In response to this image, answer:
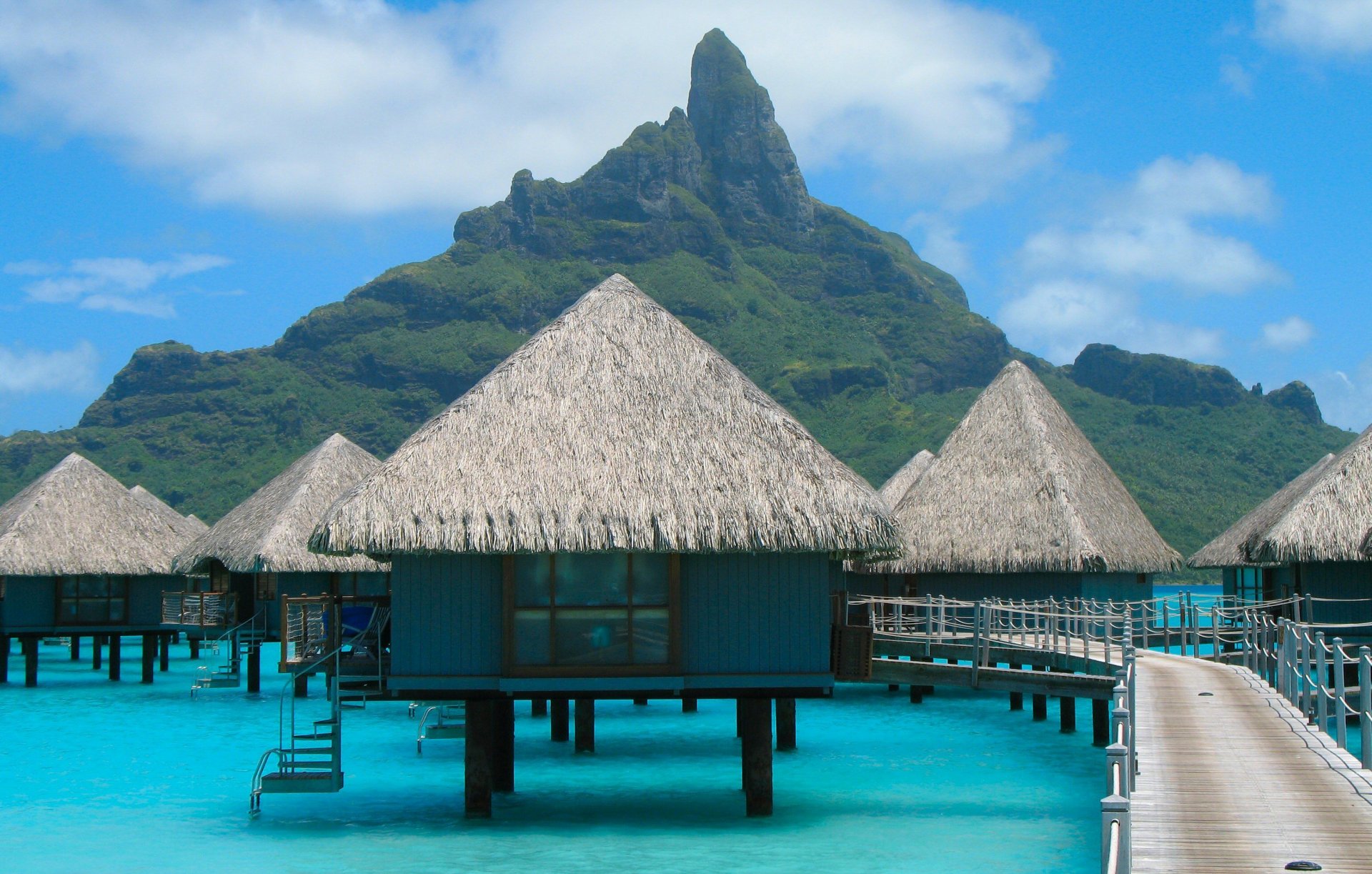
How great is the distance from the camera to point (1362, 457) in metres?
24.0

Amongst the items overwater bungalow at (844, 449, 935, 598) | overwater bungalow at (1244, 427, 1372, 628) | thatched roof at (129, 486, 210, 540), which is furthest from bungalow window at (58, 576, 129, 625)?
overwater bungalow at (1244, 427, 1372, 628)

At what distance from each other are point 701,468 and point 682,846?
426 centimetres

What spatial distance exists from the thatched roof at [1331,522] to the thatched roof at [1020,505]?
3894mm

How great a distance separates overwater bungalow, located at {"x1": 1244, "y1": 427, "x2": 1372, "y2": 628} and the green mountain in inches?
2433

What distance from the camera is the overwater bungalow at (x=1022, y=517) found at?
2744 cm

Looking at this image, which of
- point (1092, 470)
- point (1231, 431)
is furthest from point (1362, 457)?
point (1231, 431)

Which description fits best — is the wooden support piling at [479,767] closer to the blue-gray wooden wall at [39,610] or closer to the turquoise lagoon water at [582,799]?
the turquoise lagoon water at [582,799]

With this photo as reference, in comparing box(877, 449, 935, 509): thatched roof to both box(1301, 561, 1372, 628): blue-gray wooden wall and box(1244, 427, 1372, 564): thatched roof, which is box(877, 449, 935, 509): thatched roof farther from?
box(1244, 427, 1372, 564): thatched roof

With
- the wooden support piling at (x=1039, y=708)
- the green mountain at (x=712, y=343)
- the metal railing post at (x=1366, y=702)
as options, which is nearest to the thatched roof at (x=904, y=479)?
the wooden support piling at (x=1039, y=708)

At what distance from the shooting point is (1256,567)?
27797 mm

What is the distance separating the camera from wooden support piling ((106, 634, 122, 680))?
38.2 meters

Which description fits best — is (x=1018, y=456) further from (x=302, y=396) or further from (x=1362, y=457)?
(x=302, y=396)

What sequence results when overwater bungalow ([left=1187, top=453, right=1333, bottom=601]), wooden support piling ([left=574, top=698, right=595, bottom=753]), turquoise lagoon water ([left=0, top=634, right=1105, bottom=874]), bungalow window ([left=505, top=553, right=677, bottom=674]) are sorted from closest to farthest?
turquoise lagoon water ([left=0, top=634, right=1105, bottom=874]) → bungalow window ([left=505, top=553, right=677, bottom=674]) → wooden support piling ([left=574, top=698, right=595, bottom=753]) → overwater bungalow ([left=1187, top=453, right=1333, bottom=601])

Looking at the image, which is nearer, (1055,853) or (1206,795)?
(1206,795)
